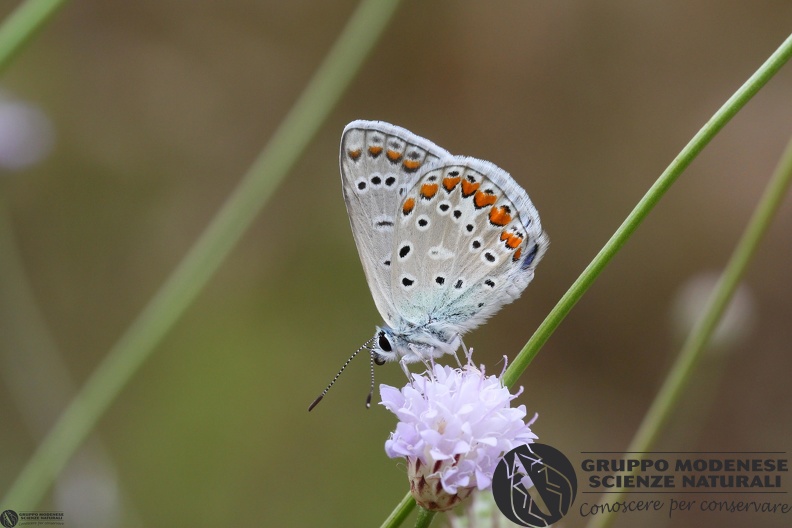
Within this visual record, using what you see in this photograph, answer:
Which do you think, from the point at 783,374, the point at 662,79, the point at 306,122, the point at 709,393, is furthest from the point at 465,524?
the point at 662,79

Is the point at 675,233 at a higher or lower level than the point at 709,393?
higher

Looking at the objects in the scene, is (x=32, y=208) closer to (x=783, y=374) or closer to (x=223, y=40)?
(x=223, y=40)

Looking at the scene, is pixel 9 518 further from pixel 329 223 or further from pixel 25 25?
pixel 329 223

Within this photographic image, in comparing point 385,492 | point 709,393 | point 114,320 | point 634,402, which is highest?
point 709,393

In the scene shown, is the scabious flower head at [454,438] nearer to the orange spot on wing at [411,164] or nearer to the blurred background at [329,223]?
the orange spot on wing at [411,164]

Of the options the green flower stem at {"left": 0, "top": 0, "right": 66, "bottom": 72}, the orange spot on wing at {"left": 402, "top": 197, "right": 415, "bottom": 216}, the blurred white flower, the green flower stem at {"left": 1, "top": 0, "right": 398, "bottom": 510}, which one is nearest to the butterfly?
the orange spot on wing at {"left": 402, "top": 197, "right": 415, "bottom": 216}

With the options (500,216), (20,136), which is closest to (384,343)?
(500,216)

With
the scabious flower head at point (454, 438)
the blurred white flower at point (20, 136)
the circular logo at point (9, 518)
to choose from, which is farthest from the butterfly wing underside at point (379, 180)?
the blurred white flower at point (20, 136)
